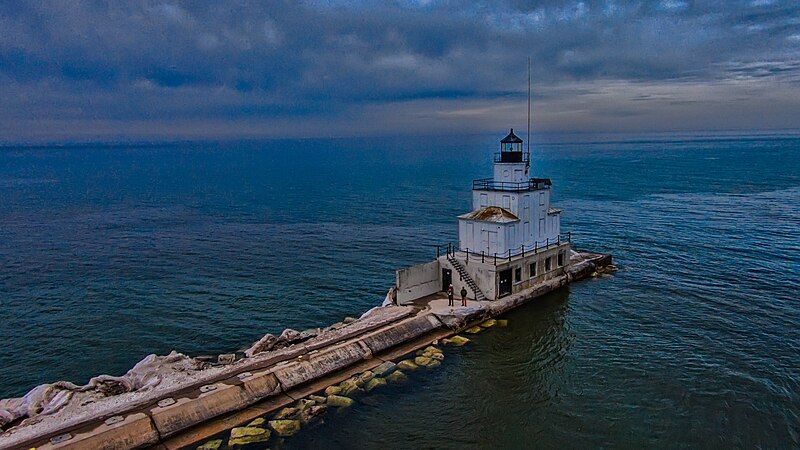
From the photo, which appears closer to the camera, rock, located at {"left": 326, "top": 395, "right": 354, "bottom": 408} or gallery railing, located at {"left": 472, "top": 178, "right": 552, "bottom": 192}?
rock, located at {"left": 326, "top": 395, "right": 354, "bottom": 408}

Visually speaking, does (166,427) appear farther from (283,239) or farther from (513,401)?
(283,239)

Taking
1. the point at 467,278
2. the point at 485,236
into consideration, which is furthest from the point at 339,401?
the point at 485,236

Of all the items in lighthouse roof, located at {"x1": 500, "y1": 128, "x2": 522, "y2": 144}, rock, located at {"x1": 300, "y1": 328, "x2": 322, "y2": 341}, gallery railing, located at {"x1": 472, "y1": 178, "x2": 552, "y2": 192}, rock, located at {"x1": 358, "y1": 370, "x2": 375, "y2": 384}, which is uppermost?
lighthouse roof, located at {"x1": 500, "y1": 128, "x2": 522, "y2": 144}

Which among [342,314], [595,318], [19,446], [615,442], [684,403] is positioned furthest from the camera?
[342,314]

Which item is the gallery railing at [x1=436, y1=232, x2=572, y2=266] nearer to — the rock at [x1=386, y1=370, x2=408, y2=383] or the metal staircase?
the metal staircase

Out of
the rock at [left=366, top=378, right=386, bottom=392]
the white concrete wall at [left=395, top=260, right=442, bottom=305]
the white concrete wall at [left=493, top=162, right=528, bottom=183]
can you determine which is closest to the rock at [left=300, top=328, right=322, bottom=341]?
the white concrete wall at [left=395, top=260, right=442, bottom=305]

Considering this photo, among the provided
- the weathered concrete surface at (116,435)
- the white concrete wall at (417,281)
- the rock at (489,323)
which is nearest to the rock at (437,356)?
the rock at (489,323)

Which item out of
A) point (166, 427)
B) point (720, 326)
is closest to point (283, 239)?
point (166, 427)

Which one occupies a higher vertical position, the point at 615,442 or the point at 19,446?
the point at 19,446
